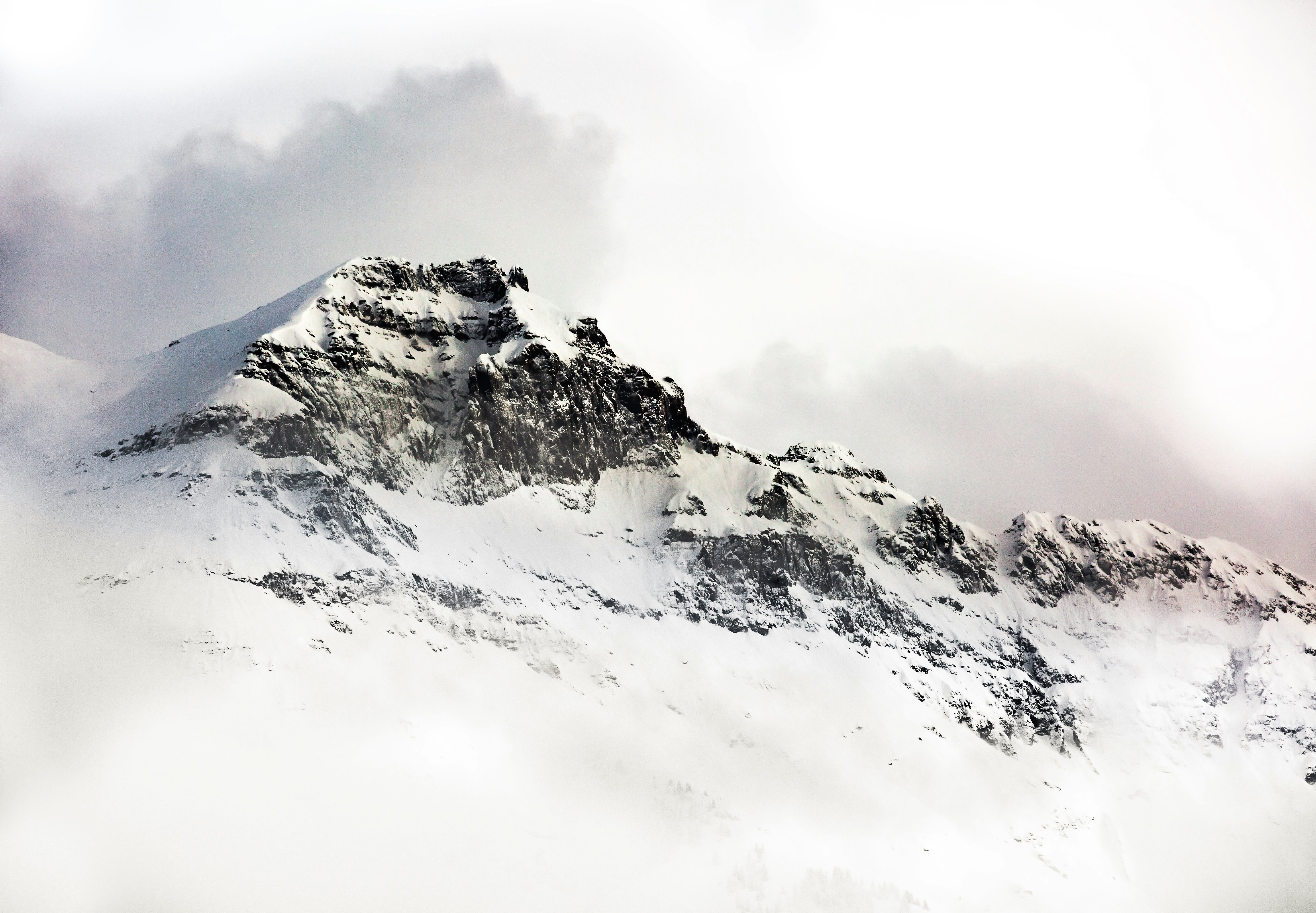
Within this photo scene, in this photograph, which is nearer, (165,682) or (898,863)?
(165,682)

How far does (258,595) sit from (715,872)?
247ft

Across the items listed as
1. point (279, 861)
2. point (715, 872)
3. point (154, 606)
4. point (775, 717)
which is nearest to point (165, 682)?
point (154, 606)

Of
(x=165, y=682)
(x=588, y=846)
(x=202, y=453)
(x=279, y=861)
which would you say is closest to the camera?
(x=279, y=861)

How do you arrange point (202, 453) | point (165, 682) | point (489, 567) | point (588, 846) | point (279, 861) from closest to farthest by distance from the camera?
point (279, 861)
point (165, 682)
point (588, 846)
point (202, 453)
point (489, 567)

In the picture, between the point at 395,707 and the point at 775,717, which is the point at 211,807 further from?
the point at 775,717

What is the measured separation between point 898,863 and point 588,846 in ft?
180

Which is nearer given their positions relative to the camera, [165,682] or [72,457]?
[165,682]

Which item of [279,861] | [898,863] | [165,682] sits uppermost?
[898,863]

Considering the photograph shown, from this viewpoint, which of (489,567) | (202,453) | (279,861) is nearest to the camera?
(279,861)

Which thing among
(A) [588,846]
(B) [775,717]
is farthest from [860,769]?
(A) [588,846]

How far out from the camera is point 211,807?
13738 centimetres

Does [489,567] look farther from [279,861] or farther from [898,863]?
[898,863]

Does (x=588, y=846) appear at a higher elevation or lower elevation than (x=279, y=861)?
higher

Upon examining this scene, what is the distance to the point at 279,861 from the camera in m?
136
